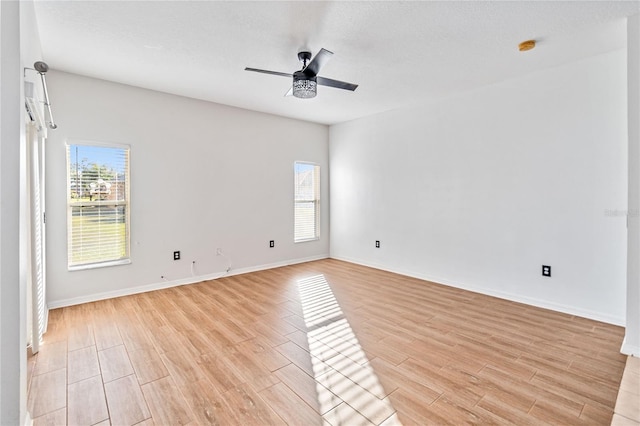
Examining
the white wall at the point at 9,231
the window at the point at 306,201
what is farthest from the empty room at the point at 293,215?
the window at the point at 306,201

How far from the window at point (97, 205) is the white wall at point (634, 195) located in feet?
16.9

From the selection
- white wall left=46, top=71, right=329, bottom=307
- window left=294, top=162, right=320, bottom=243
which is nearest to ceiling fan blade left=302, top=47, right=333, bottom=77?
white wall left=46, top=71, right=329, bottom=307

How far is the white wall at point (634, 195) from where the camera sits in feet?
7.79

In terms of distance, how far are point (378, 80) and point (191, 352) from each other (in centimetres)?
349

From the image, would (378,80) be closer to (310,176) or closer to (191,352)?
(310,176)

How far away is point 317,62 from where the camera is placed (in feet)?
8.58

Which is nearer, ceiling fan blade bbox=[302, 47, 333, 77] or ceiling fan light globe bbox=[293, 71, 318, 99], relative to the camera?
ceiling fan blade bbox=[302, 47, 333, 77]

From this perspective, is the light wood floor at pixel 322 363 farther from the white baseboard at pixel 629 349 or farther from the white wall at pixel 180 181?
the white wall at pixel 180 181

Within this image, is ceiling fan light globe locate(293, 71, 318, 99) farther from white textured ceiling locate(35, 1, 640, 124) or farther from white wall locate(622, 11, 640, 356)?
white wall locate(622, 11, 640, 356)

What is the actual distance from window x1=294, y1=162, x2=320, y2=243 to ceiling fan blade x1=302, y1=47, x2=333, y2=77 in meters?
3.00

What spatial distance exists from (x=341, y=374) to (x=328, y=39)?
9.05 ft

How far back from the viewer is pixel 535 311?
334 cm

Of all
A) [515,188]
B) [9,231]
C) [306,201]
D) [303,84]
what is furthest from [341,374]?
[306,201]

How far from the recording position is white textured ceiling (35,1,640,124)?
7.52 feet
